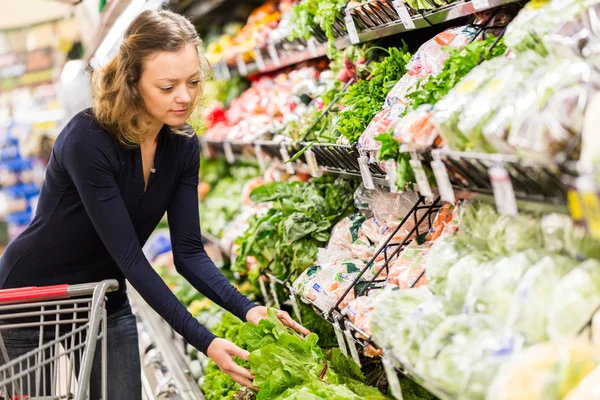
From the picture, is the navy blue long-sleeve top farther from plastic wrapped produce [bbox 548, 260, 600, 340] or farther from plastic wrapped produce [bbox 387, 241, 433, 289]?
plastic wrapped produce [bbox 548, 260, 600, 340]

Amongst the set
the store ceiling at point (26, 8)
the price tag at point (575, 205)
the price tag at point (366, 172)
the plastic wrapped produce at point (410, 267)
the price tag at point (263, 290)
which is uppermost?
the store ceiling at point (26, 8)

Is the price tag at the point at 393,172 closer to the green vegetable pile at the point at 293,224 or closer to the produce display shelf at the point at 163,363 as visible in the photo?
the green vegetable pile at the point at 293,224

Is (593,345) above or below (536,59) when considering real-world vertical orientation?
below

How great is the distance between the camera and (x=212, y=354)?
216 centimetres

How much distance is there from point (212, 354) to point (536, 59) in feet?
4.04

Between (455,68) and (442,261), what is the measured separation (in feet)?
1.65

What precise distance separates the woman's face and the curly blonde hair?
0.02 metres

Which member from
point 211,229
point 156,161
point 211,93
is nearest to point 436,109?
point 156,161

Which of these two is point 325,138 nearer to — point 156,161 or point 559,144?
point 156,161

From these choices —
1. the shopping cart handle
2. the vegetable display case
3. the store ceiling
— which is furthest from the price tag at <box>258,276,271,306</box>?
the store ceiling

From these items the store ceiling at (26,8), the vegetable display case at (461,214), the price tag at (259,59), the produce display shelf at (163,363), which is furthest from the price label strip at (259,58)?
the store ceiling at (26,8)

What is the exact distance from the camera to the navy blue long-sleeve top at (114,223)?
2252mm

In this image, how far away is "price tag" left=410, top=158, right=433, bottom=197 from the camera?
1767 millimetres

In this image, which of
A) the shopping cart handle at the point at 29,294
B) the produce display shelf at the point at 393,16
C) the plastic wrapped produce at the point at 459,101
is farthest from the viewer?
the shopping cart handle at the point at 29,294
